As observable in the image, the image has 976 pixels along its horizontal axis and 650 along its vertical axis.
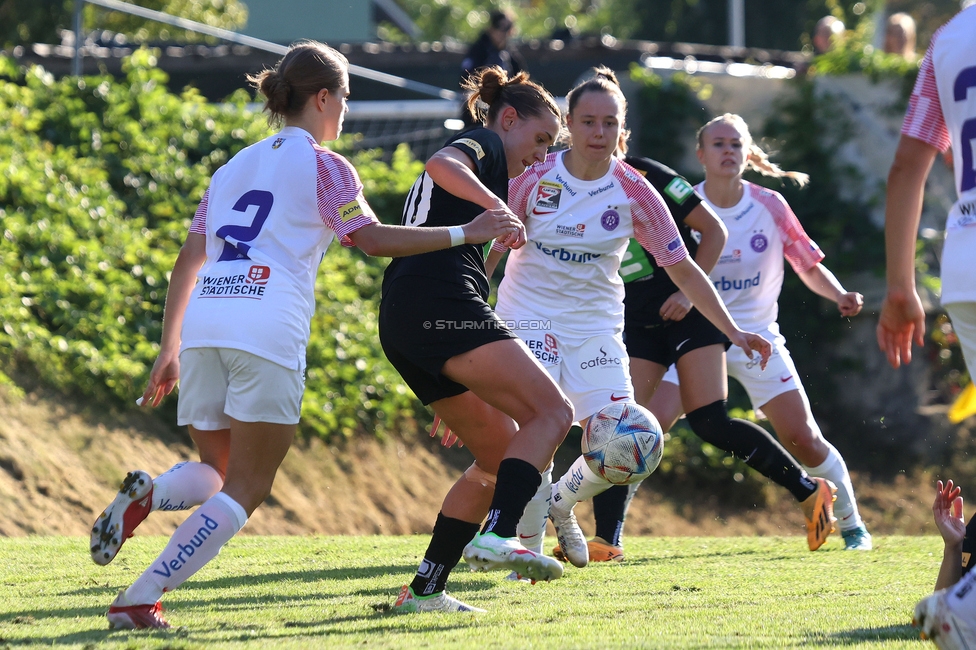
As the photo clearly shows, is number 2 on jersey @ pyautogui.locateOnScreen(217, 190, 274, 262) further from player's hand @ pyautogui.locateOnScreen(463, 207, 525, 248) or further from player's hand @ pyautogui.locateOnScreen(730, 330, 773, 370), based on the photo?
player's hand @ pyautogui.locateOnScreen(730, 330, 773, 370)

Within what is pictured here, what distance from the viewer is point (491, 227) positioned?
4020 mm

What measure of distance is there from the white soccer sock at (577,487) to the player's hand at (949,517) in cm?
165

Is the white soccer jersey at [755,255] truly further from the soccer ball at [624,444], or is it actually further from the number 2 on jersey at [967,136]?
the number 2 on jersey at [967,136]

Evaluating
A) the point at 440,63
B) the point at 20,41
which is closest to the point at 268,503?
the point at 440,63

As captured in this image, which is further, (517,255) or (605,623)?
(517,255)

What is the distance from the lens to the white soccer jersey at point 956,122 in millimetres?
2998

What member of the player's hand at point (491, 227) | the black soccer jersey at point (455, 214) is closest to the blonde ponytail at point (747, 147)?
the black soccer jersey at point (455, 214)

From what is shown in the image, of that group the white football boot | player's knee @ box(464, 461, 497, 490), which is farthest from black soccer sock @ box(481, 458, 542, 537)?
player's knee @ box(464, 461, 497, 490)

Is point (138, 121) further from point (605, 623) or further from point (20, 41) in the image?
point (20, 41)

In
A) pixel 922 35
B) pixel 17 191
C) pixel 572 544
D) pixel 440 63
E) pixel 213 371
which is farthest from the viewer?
pixel 922 35

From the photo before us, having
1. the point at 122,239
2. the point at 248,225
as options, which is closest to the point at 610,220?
the point at 248,225

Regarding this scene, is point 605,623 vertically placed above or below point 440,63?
below

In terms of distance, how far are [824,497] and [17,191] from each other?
729 centimetres

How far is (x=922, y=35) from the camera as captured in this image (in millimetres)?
44125
